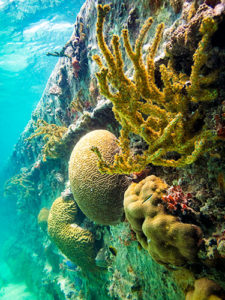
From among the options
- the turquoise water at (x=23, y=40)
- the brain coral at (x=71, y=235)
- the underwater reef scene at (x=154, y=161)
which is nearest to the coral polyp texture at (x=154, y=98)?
the underwater reef scene at (x=154, y=161)

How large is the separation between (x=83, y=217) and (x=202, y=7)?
17.5ft

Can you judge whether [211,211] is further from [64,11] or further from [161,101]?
[64,11]

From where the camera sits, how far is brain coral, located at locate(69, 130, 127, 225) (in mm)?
2921

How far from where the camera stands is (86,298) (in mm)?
5957

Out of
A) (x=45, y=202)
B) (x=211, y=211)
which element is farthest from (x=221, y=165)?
(x=45, y=202)

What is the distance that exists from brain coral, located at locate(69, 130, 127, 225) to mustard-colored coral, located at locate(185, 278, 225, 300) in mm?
1632

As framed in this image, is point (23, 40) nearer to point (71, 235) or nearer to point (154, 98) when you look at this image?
point (71, 235)

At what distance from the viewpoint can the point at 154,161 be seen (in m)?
1.68

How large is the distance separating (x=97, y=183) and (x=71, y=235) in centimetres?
268

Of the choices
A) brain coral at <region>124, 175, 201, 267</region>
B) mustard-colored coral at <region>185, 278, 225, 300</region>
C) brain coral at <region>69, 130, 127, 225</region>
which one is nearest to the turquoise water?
brain coral at <region>69, 130, 127, 225</region>

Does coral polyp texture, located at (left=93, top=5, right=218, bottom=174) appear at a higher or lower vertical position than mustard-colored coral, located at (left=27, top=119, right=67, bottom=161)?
lower

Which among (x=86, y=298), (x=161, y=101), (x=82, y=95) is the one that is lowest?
(x=86, y=298)

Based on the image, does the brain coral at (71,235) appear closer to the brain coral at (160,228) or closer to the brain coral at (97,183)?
the brain coral at (97,183)

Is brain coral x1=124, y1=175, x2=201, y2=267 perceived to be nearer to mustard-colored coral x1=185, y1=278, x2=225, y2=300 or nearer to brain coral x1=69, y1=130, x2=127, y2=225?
mustard-colored coral x1=185, y1=278, x2=225, y2=300
